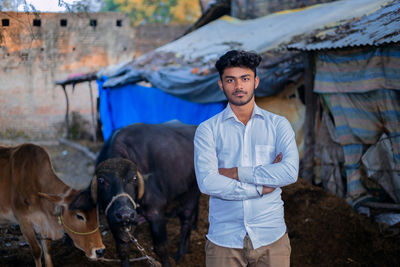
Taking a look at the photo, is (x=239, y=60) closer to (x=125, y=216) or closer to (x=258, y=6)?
(x=125, y=216)

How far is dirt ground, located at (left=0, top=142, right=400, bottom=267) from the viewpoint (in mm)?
5000

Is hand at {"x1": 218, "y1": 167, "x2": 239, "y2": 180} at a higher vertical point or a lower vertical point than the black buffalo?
higher

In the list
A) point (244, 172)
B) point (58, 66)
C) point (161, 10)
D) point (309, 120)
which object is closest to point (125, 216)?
point (244, 172)

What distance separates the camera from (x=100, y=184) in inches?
161

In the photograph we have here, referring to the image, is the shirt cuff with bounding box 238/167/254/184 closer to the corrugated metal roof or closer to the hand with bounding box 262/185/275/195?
the hand with bounding box 262/185/275/195

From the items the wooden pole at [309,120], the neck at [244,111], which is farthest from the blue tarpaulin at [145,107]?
the neck at [244,111]

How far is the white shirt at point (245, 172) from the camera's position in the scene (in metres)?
2.41

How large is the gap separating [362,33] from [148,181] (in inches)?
137

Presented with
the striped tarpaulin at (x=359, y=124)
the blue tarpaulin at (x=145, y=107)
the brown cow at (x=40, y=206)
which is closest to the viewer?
the brown cow at (x=40, y=206)

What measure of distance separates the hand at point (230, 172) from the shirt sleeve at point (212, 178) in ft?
0.13

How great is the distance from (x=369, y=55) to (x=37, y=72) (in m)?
11.1

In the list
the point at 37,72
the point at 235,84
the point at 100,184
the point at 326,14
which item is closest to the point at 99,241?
the point at 100,184

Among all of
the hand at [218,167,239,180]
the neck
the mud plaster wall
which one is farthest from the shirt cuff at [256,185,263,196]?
the mud plaster wall

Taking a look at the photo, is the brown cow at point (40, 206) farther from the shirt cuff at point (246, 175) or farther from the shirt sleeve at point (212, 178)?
the shirt cuff at point (246, 175)
